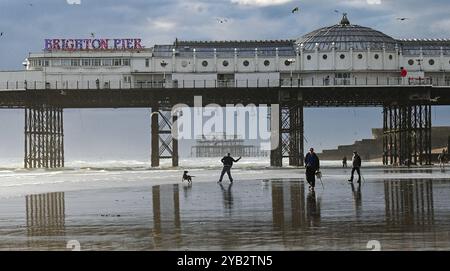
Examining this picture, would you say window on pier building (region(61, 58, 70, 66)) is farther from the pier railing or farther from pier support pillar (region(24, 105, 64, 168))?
pier support pillar (region(24, 105, 64, 168))

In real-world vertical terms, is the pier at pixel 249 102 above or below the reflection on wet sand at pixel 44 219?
above

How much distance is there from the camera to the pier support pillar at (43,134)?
70.2 metres

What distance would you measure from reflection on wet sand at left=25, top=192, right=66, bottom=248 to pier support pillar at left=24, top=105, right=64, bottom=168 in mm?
49932

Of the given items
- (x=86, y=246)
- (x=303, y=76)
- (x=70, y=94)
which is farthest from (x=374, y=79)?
(x=86, y=246)

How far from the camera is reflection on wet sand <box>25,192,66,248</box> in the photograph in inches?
439

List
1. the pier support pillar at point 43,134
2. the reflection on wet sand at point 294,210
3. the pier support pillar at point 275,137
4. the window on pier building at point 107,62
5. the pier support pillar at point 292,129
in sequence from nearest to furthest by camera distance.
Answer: the reflection on wet sand at point 294,210, the pier support pillar at point 292,129, the pier support pillar at point 275,137, the pier support pillar at point 43,134, the window on pier building at point 107,62

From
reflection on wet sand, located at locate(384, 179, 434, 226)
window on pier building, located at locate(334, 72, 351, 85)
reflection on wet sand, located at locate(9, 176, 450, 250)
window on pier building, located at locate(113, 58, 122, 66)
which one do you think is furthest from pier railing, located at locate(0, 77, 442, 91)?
reflection on wet sand, located at locate(9, 176, 450, 250)

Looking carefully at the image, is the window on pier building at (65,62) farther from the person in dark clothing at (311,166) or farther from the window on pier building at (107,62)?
the person in dark clothing at (311,166)

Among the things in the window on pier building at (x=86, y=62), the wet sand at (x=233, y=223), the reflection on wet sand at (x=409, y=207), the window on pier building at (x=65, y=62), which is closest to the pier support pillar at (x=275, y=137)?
the window on pier building at (x=86, y=62)

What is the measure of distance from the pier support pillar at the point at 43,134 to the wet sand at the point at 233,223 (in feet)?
167

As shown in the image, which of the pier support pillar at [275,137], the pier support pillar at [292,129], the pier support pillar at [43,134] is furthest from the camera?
the pier support pillar at [43,134]

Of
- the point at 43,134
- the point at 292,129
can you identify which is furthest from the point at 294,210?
the point at 43,134

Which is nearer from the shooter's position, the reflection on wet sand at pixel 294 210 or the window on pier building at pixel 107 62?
the reflection on wet sand at pixel 294 210
